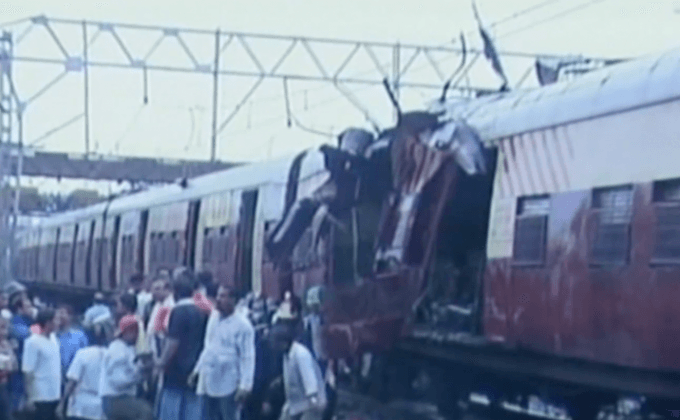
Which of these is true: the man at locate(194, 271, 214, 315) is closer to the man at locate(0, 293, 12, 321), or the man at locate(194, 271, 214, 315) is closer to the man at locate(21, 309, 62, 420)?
the man at locate(21, 309, 62, 420)

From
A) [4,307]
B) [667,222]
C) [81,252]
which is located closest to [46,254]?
[81,252]

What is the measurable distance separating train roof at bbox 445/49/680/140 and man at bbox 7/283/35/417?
4957mm

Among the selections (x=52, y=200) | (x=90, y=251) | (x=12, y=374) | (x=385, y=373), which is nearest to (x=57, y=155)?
(x=90, y=251)

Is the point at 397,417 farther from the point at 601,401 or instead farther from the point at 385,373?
the point at 601,401

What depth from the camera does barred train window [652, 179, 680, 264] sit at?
1288 cm

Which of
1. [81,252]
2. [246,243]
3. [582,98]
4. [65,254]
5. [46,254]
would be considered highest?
[582,98]

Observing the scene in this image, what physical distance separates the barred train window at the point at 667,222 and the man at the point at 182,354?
499 centimetres

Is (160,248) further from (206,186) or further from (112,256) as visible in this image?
(112,256)

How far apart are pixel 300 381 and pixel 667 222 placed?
12.3 feet

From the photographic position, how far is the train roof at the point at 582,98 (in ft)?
45.0

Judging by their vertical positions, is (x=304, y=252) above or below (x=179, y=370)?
above

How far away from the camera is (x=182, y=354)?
16.7 meters

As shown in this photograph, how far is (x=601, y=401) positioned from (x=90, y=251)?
31.6 meters

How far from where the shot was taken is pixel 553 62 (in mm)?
20766
